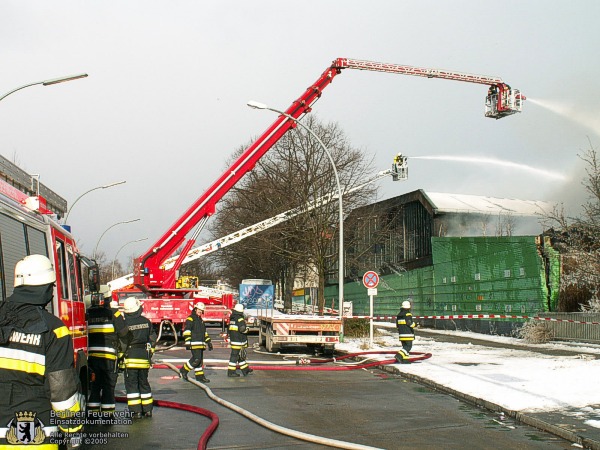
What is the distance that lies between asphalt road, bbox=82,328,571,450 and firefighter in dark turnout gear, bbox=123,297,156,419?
0.75 feet

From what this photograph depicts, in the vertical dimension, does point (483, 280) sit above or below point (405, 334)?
above

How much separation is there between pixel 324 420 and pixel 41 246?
4.47 metres

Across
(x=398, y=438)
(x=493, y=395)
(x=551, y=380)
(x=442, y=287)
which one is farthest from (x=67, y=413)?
(x=442, y=287)

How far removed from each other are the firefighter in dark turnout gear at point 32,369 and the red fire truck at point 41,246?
1839mm

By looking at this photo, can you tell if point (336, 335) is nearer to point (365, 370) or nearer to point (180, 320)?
A: point (365, 370)

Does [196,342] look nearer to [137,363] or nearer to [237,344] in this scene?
[237,344]

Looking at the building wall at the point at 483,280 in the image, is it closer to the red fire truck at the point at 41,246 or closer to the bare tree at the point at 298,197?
the bare tree at the point at 298,197

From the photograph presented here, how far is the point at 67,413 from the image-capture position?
4.28 meters

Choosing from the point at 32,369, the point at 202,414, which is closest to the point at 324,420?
the point at 202,414

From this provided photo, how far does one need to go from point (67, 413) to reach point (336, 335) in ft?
55.8

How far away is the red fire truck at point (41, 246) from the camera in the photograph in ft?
20.4

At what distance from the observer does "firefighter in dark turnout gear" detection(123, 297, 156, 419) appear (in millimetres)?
9703

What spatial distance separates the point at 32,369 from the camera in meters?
4.09

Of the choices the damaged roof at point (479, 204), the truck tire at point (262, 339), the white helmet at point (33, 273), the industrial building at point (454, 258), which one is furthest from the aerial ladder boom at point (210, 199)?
the damaged roof at point (479, 204)
